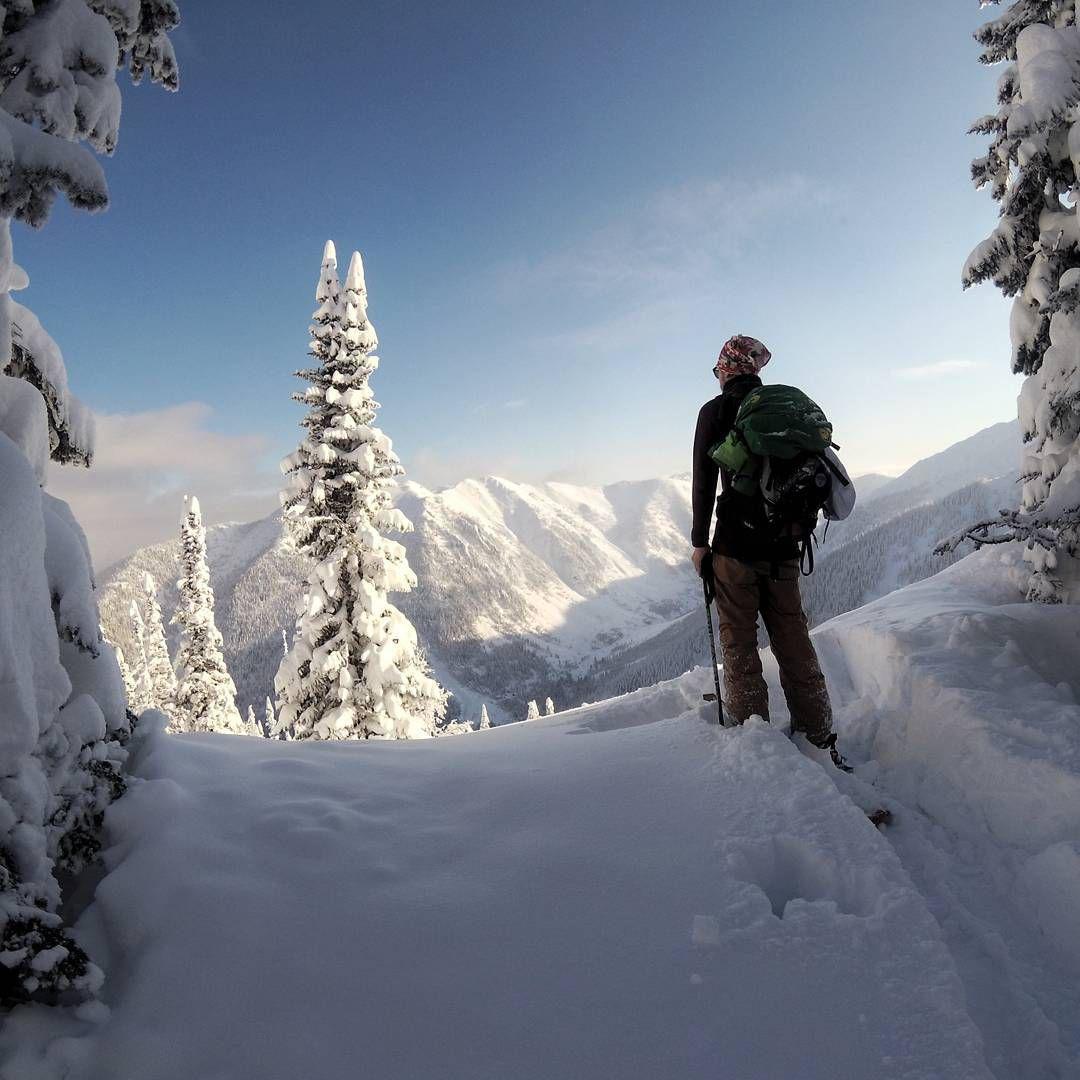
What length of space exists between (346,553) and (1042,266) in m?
13.8

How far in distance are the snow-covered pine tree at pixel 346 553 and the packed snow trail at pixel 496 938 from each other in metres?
11.6

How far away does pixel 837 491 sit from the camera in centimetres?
433

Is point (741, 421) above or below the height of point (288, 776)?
above

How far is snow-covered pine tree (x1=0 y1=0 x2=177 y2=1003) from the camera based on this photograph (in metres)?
2.11

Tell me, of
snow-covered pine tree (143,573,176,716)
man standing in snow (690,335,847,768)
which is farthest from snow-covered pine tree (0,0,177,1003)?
snow-covered pine tree (143,573,176,716)

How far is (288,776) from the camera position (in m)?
3.50

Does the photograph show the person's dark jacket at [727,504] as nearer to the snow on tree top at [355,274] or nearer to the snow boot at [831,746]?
the snow boot at [831,746]

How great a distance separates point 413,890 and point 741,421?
348 centimetres

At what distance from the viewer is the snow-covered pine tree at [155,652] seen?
31047 mm

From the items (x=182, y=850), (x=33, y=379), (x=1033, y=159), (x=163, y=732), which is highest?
(x=1033, y=159)

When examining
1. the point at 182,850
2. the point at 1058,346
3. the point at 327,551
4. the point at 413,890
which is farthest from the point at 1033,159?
the point at 327,551

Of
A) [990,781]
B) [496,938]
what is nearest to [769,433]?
[990,781]

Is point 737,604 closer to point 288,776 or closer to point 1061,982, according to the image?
point 1061,982

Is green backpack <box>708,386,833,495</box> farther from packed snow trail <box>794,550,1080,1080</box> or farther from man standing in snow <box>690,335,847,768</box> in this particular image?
packed snow trail <box>794,550,1080,1080</box>
